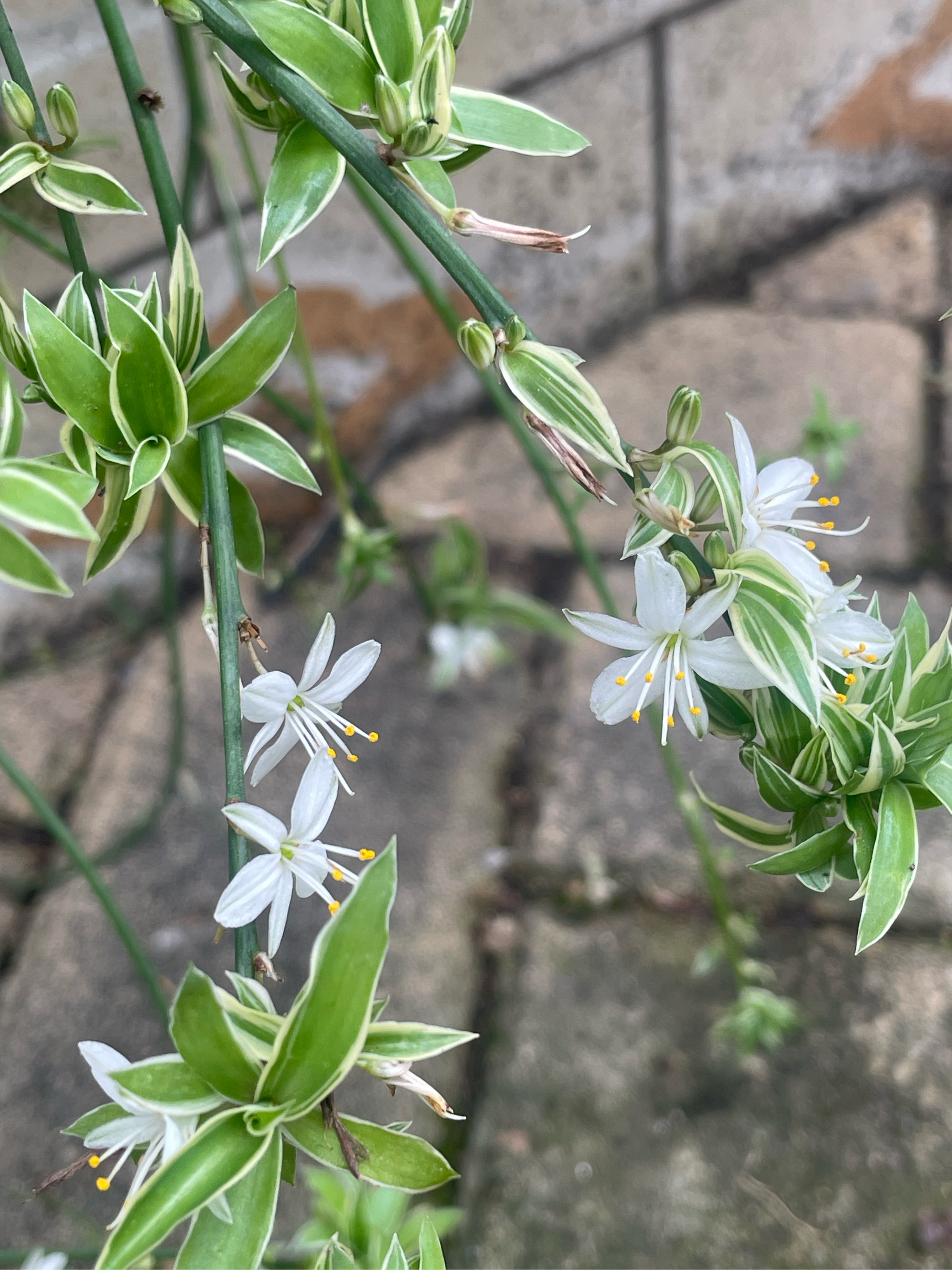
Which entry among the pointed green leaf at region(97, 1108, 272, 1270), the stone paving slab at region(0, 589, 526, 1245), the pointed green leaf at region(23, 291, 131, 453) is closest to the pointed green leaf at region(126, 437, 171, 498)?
the pointed green leaf at region(23, 291, 131, 453)

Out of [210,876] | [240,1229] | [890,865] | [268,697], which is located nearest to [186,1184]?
[240,1229]

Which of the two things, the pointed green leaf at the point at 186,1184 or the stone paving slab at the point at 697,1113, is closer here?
the pointed green leaf at the point at 186,1184

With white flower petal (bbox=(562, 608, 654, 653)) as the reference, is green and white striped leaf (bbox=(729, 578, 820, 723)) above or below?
above

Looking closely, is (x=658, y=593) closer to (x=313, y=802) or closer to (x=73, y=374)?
(x=313, y=802)

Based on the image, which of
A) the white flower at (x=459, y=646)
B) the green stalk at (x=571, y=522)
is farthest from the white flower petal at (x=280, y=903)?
the white flower at (x=459, y=646)

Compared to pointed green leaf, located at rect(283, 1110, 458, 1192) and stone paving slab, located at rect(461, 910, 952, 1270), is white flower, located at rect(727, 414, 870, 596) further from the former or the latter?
stone paving slab, located at rect(461, 910, 952, 1270)

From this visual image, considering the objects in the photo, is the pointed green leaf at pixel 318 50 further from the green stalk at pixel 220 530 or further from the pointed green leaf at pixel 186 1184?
the pointed green leaf at pixel 186 1184
